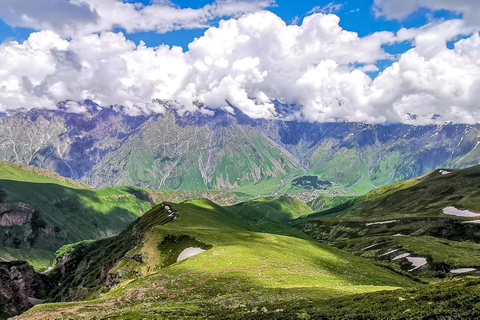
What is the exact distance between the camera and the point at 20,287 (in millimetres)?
172875

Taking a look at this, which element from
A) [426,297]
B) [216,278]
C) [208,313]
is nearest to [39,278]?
[216,278]

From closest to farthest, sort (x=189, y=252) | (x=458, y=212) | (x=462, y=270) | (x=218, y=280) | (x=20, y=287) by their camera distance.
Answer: (x=218, y=280), (x=189, y=252), (x=462, y=270), (x=458, y=212), (x=20, y=287)

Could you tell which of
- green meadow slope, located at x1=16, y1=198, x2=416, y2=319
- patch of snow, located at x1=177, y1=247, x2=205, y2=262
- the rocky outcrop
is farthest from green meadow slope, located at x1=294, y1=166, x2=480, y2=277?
the rocky outcrop

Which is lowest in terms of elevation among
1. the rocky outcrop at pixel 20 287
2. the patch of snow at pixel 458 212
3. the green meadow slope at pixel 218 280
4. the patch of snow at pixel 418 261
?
the patch of snow at pixel 458 212

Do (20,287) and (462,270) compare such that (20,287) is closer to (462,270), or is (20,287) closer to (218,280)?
(218,280)

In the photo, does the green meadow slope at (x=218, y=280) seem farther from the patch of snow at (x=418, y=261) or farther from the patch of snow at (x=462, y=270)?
the patch of snow at (x=418, y=261)

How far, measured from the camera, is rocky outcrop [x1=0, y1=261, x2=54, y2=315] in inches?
6181

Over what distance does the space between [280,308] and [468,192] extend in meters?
207

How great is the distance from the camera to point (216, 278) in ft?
186

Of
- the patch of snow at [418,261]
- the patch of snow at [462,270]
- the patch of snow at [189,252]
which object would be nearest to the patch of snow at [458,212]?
the patch of snow at [418,261]

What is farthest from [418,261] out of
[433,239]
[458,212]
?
[458,212]

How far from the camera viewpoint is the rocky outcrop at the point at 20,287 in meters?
157

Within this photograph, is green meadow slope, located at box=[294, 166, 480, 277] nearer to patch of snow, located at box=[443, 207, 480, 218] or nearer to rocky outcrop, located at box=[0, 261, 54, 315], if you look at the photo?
patch of snow, located at box=[443, 207, 480, 218]

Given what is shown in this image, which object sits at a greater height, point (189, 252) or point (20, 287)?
point (189, 252)
